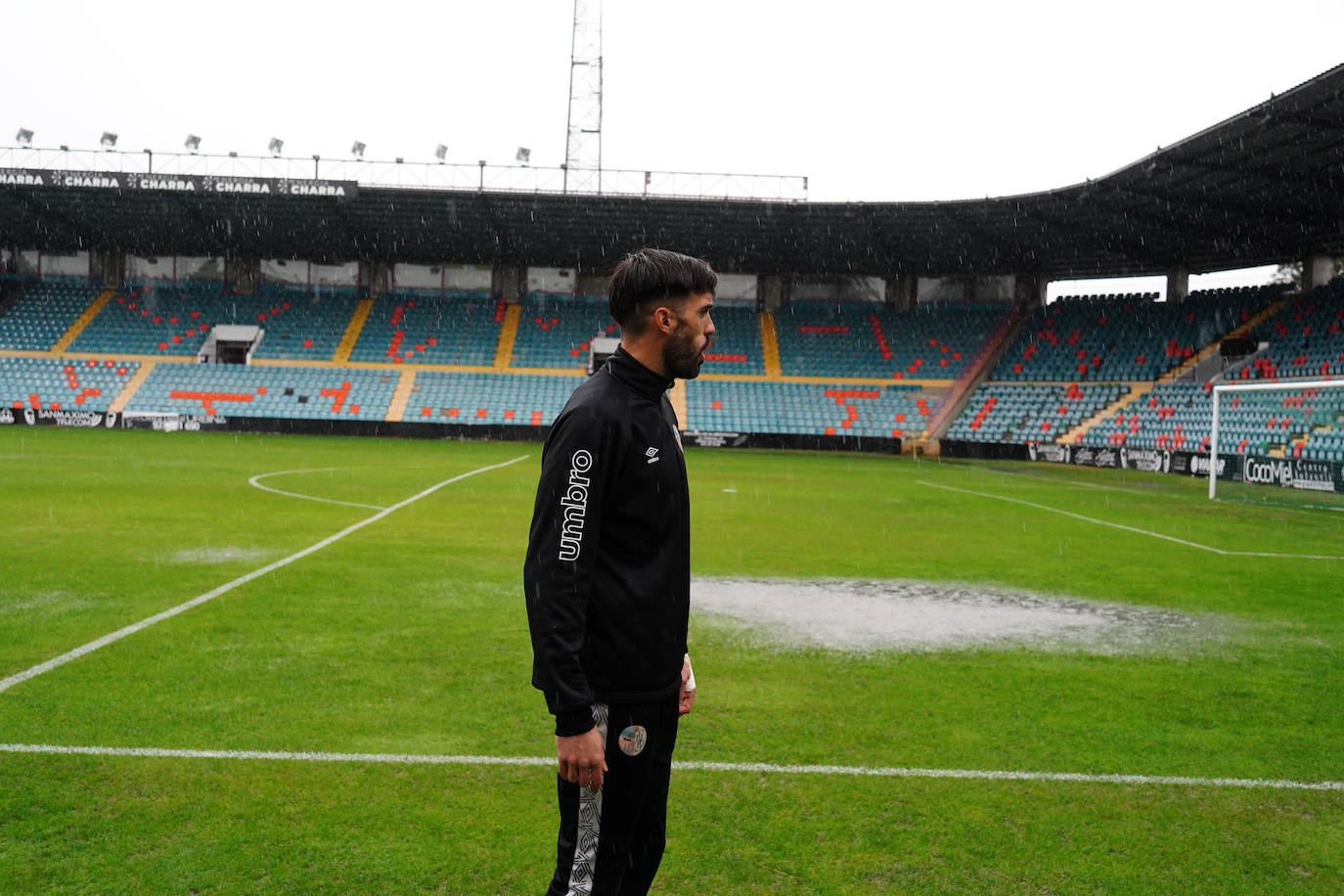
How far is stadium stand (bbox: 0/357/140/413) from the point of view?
146 ft

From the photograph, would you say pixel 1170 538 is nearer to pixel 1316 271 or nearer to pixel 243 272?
pixel 1316 271

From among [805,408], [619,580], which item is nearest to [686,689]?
[619,580]

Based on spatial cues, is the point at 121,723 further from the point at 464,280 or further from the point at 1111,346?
the point at 464,280

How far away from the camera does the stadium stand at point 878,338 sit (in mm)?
49188

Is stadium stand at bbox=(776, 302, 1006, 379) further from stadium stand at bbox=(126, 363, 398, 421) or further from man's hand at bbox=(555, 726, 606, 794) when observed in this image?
man's hand at bbox=(555, 726, 606, 794)

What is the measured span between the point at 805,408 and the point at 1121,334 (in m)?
14.2

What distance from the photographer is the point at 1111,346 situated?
1756 inches

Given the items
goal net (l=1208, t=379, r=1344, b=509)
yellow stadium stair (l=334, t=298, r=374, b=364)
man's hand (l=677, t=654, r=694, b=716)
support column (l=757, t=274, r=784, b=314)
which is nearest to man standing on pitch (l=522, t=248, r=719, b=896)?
man's hand (l=677, t=654, r=694, b=716)

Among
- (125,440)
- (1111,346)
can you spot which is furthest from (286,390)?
(1111,346)

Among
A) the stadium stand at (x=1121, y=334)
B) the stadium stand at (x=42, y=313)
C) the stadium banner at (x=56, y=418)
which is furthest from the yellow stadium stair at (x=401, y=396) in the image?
the stadium stand at (x=1121, y=334)

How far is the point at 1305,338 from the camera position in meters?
36.4

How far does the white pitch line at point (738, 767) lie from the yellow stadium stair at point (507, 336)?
44.6 meters

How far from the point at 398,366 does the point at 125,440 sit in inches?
613

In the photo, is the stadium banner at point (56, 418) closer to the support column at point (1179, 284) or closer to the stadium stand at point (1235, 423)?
the stadium stand at point (1235, 423)
